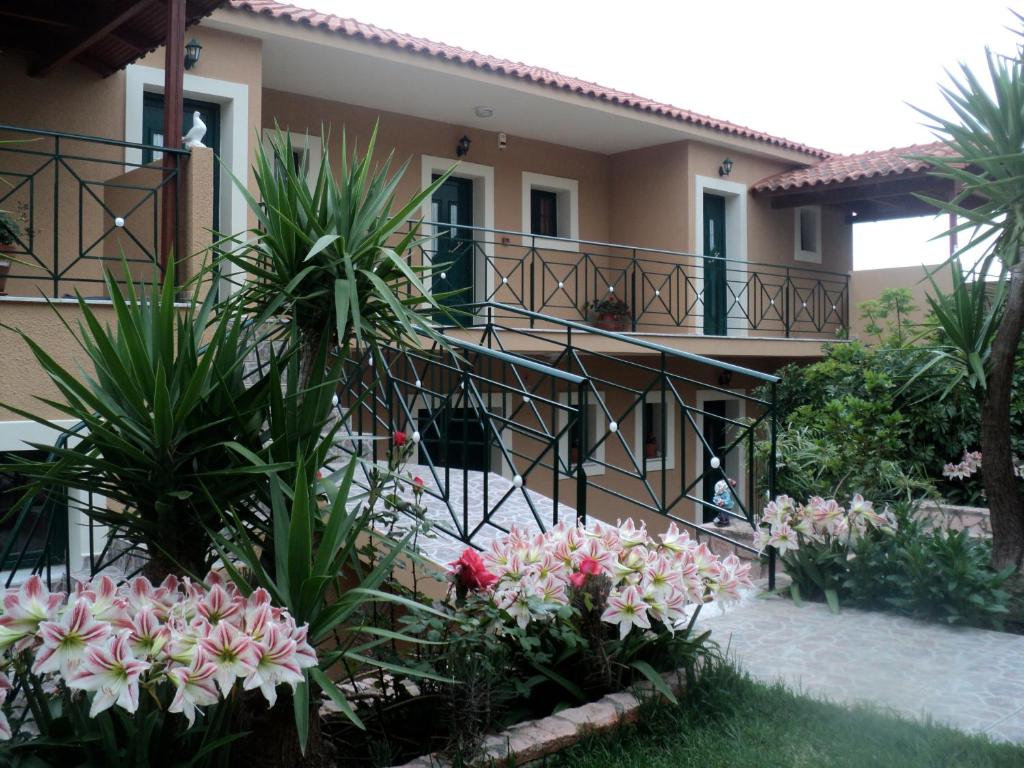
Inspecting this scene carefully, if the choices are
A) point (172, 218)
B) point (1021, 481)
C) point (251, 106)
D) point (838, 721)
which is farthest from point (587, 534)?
point (251, 106)

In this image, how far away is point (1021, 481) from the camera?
310 inches

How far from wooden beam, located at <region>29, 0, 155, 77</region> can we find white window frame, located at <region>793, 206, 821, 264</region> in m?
11.5

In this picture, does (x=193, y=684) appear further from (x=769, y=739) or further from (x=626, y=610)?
(x=769, y=739)

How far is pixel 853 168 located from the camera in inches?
550

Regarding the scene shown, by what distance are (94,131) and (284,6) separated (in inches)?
91.0

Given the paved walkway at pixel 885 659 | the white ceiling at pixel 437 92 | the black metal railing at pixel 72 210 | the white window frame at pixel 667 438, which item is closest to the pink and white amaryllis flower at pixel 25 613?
the paved walkway at pixel 885 659

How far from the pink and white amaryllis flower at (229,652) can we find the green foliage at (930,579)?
427cm

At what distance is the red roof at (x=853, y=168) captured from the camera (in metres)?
13.3

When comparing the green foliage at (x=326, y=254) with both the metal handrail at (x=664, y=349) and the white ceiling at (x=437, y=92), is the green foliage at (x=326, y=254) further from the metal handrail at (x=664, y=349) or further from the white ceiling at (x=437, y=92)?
the white ceiling at (x=437, y=92)

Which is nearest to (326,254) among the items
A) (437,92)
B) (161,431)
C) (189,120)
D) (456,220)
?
(161,431)

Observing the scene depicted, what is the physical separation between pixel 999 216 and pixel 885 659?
2.73m

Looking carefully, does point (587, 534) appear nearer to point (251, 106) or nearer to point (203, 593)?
point (203, 593)

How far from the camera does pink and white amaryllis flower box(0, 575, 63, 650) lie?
244cm

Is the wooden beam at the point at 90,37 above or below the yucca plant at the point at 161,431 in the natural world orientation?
above
